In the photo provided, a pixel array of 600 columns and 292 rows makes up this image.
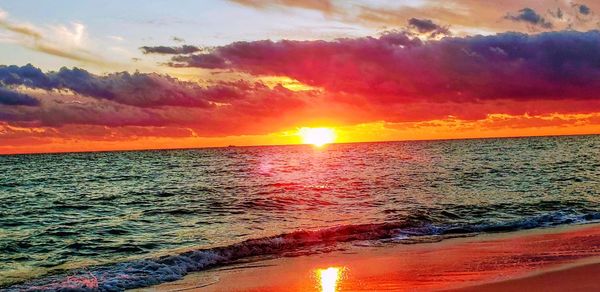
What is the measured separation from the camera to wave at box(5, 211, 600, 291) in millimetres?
13406

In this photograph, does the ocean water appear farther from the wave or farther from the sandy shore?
the sandy shore

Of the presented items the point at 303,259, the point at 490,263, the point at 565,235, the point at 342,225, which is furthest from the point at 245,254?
the point at 565,235

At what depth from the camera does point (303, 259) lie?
1566 cm

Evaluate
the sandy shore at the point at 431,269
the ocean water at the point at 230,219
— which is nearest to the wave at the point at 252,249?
the ocean water at the point at 230,219

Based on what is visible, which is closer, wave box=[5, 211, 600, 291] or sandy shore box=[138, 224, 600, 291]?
sandy shore box=[138, 224, 600, 291]

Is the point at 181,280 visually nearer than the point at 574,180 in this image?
Yes

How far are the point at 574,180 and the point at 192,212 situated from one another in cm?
2657

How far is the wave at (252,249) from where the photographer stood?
44.0 feet

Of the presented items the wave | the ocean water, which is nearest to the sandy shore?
the wave

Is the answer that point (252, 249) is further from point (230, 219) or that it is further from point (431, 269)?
point (230, 219)

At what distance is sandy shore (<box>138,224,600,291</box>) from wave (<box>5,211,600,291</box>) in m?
0.88

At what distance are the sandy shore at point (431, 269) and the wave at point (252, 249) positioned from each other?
0.88 metres

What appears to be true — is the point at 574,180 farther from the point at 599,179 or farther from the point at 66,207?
the point at 66,207

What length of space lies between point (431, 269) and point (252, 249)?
21.0 feet
